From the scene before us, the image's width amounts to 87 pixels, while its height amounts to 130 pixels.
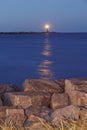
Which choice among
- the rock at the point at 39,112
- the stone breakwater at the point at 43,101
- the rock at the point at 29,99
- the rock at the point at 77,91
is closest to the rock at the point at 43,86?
the stone breakwater at the point at 43,101

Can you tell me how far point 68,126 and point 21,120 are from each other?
277cm

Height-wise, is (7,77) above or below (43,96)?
below

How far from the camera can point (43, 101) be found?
8.22 m

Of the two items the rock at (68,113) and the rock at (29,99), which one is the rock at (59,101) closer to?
the rock at (29,99)

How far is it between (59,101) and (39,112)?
0.66 m

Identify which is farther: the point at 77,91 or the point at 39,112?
the point at 77,91

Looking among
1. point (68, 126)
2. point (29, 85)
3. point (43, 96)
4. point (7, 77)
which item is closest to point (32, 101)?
point (43, 96)

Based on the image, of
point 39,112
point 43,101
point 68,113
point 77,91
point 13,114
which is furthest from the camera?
point 43,101

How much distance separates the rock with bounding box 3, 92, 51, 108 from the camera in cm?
815

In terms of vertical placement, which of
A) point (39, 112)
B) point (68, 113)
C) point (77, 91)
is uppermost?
point (77, 91)

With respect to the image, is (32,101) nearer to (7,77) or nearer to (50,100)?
(50,100)

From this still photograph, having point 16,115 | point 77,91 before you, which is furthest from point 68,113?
point 77,91

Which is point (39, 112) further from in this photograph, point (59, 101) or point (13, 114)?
point (59, 101)

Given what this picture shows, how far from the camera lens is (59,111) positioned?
7.30 m
